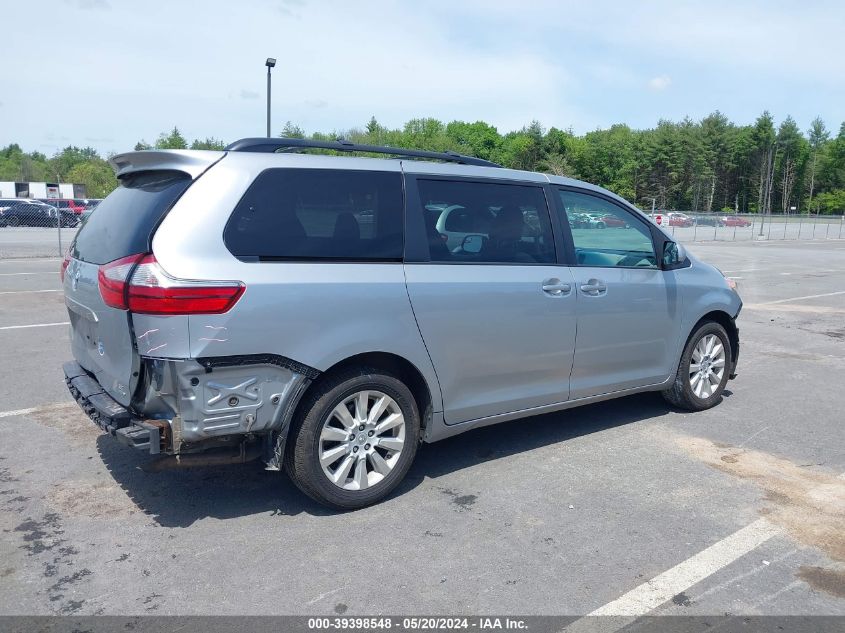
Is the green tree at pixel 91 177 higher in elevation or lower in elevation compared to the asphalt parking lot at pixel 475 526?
higher

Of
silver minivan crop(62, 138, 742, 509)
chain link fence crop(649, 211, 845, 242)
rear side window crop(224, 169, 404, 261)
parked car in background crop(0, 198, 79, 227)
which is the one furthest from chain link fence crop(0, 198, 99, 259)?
chain link fence crop(649, 211, 845, 242)

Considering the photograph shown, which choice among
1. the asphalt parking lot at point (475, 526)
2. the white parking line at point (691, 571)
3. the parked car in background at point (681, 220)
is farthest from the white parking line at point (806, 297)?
the parked car in background at point (681, 220)

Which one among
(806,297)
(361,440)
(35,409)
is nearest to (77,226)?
(35,409)

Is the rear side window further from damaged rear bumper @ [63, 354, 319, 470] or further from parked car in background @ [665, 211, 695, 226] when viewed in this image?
parked car in background @ [665, 211, 695, 226]

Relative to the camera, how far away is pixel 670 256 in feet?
18.3

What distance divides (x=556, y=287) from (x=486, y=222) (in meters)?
0.64

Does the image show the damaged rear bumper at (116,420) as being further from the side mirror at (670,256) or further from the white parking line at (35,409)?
the side mirror at (670,256)

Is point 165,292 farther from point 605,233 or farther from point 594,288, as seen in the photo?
point 605,233

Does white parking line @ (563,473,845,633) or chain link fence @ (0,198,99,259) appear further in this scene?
chain link fence @ (0,198,99,259)

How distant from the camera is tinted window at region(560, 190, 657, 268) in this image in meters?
5.07

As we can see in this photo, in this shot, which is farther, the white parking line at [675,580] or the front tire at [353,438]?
the front tire at [353,438]

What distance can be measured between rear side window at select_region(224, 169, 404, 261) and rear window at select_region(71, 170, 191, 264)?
39cm

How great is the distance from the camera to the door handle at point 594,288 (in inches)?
194

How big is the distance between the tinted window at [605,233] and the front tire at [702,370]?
85 cm
